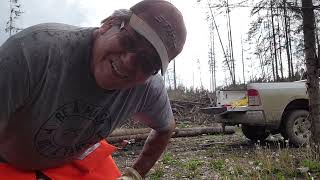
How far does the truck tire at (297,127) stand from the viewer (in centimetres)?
987

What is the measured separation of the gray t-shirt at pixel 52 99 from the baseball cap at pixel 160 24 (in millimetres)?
251

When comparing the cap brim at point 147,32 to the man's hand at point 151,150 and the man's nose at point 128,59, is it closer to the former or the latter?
the man's nose at point 128,59

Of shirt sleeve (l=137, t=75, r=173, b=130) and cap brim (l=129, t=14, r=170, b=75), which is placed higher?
cap brim (l=129, t=14, r=170, b=75)

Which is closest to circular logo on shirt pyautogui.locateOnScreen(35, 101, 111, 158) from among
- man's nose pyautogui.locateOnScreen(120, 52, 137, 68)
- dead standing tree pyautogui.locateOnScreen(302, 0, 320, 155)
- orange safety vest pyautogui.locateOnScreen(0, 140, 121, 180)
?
orange safety vest pyautogui.locateOnScreen(0, 140, 121, 180)

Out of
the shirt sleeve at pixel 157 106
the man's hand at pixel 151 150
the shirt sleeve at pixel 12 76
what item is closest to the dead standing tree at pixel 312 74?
the man's hand at pixel 151 150

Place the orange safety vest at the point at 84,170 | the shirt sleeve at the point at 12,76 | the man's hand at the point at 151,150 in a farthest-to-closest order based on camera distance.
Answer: the man's hand at the point at 151,150 → the orange safety vest at the point at 84,170 → the shirt sleeve at the point at 12,76

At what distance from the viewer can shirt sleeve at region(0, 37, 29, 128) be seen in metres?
1.83

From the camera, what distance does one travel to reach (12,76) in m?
1.83

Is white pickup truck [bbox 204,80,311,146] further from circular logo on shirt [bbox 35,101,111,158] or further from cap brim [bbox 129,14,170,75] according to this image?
cap brim [bbox 129,14,170,75]

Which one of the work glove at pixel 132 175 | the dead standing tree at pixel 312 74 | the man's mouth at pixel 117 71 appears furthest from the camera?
the dead standing tree at pixel 312 74

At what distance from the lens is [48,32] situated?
6.45 feet

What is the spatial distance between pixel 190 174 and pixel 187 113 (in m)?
11.5

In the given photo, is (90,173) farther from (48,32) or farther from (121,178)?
(48,32)

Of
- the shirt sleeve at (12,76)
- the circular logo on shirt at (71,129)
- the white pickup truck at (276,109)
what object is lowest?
the white pickup truck at (276,109)
